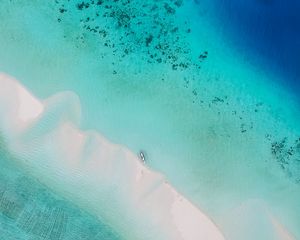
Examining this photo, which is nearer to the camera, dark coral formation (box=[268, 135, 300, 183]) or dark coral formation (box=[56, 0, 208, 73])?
dark coral formation (box=[56, 0, 208, 73])

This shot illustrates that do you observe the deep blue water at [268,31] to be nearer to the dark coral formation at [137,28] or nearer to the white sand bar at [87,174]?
the dark coral formation at [137,28]

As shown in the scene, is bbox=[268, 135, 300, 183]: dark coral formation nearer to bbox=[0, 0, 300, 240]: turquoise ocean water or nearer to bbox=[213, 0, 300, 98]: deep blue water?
bbox=[0, 0, 300, 240]: turquoise ocean water

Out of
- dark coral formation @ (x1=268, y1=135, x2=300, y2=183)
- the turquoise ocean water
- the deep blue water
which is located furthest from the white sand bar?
the deep blue water

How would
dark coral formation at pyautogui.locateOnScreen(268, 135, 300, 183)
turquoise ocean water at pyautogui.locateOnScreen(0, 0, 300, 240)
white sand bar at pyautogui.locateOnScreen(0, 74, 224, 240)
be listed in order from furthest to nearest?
dark coral formation at pyautogui.locateOnScreen(268, 135, 300, 183), turquoise ocean water at pyautogui.locateOnScreen(0, 0, 300, 240), white sand bar at pyautogui.locateOnScreen(0, 74, 224, 240)

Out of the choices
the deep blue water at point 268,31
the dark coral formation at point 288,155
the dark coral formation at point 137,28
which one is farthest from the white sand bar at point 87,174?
the deep blue water at point 268,31

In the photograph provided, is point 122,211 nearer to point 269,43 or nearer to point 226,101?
point 226,101

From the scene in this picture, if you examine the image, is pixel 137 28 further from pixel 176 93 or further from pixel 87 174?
pixel 87 174
